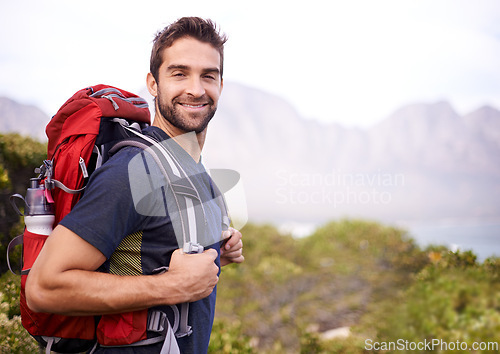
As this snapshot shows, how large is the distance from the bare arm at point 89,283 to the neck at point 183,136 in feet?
2.07

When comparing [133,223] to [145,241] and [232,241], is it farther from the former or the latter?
[232,241]

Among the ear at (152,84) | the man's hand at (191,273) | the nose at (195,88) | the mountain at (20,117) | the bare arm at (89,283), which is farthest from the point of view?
the mountain at (20,117)

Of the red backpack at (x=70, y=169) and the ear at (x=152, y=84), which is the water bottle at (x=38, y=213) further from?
the ear at (x=152, y=84)

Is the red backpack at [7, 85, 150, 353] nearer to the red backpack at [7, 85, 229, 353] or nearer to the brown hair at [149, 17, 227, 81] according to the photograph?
the red backpack at [7, 85, 229, 353]

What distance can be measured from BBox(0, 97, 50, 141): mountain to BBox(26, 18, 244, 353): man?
4.96m

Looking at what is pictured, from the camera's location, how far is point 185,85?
1861 mm

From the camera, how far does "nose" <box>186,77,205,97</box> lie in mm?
1839

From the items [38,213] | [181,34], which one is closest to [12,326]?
[38,213]

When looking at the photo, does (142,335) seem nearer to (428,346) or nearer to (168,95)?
(168,95)

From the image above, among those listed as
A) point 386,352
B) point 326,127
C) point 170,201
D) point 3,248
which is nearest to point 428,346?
point 386,352

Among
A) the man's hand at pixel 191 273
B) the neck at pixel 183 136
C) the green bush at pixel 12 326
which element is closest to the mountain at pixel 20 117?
the green bush at pixel 12 326

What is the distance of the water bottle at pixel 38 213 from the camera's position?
58.2 inches

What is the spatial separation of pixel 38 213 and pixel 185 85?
0.84 m

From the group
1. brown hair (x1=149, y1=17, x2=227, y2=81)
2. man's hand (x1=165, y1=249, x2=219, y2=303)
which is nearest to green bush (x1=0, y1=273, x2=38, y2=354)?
man's hand (x1=165, y1=249, x2=219, y2=303)
